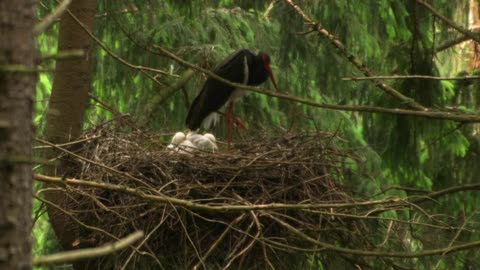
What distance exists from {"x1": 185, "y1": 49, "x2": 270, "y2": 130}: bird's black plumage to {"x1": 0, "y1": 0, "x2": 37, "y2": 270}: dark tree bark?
4.43m

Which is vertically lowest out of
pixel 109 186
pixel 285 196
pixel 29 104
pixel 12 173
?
pixel 285 196

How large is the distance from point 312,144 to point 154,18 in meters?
2.29

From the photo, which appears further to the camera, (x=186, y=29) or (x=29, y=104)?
(x=186, y=29)

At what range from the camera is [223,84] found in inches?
241

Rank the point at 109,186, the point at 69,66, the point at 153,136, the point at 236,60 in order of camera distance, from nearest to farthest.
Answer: the point at 109,186 → the point at 69,66 → the point at 153,136 → the point at 236,60

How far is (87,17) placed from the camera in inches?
186

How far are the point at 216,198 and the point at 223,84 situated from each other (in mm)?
1901

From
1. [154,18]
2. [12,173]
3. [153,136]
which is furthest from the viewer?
[154,18]

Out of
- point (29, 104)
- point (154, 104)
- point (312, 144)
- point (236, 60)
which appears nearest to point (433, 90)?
point (312, 144)

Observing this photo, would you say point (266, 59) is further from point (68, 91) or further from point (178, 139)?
point (68, 91)

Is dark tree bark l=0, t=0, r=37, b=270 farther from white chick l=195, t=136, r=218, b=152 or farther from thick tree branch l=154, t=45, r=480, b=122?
white chick l=195, t=136, r=218, b=152

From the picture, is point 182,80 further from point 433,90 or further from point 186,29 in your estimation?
point 433,90

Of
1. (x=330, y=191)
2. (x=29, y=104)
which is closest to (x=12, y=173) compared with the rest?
(x=29, y=104)

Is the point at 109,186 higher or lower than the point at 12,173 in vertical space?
lower
